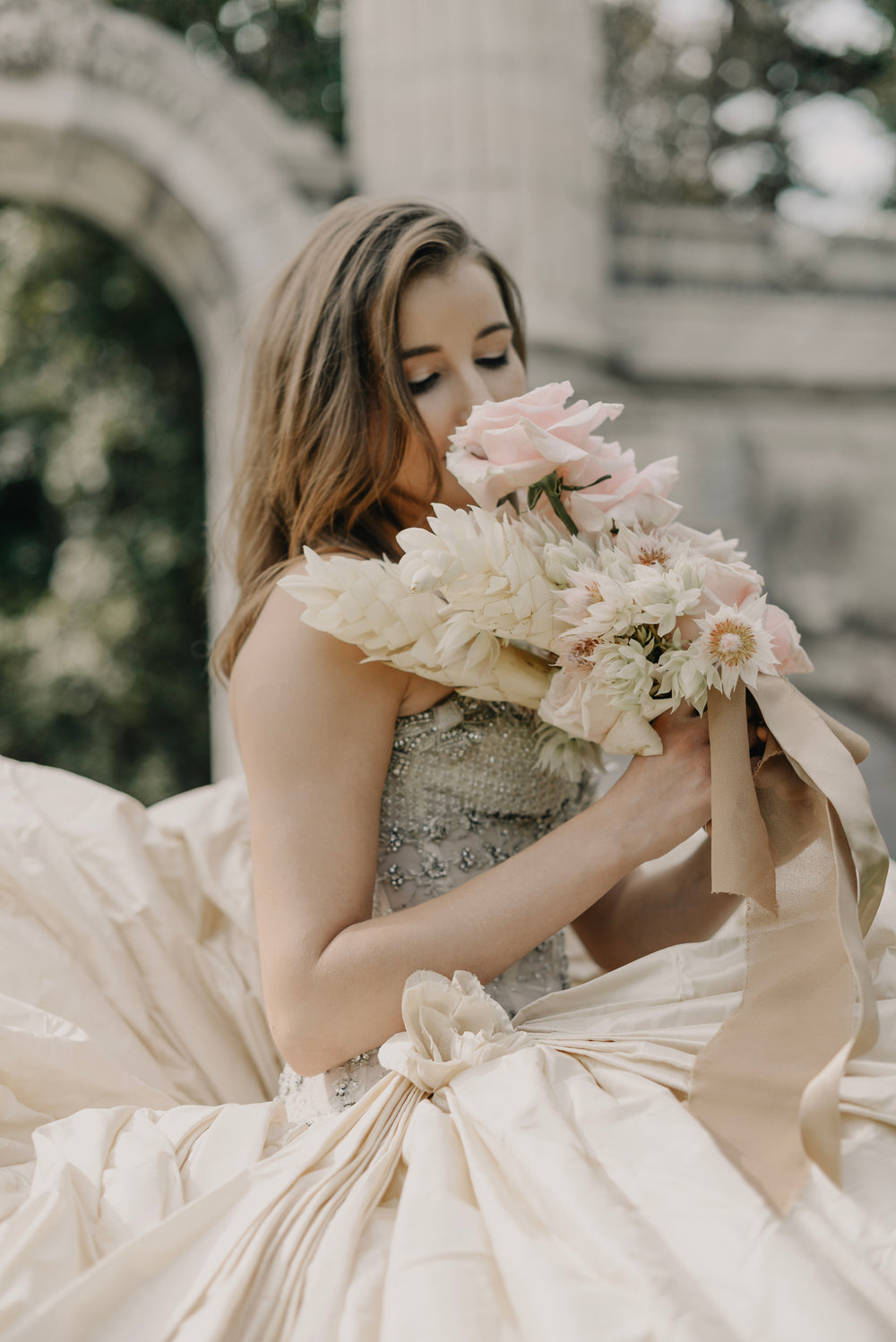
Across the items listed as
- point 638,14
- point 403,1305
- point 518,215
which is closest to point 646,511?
point 403,1305

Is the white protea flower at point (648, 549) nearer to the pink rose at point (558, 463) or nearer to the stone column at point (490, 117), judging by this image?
the pink rose at point (558, 463)

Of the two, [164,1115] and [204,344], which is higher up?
[204,344]

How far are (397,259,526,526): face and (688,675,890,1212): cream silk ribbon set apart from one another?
60cm

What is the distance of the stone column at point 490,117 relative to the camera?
5.03 m

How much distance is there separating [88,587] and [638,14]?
6.26 m

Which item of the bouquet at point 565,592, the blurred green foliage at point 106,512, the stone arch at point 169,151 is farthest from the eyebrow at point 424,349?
the blurred green foliage at point 106,512

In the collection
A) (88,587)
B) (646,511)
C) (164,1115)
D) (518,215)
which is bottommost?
(88,587)

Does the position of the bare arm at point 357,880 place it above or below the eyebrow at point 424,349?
below

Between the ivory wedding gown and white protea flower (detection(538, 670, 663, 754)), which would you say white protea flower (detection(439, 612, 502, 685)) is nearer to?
white protea flower (detection(538, 670, 663, 754))

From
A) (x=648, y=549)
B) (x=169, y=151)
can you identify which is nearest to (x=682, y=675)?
(x=648, y=549)

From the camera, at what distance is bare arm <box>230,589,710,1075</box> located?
132cm

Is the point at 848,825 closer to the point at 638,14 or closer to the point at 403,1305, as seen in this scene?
the point at 403,1305

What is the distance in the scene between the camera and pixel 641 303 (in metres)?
5.84

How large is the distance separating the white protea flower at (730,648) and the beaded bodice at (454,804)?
42 centimetres
